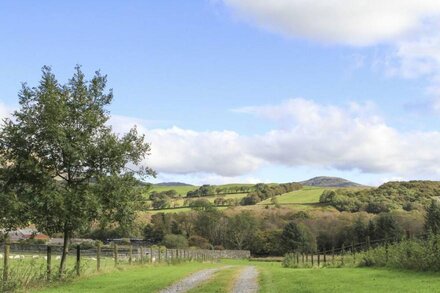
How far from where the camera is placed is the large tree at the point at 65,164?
82.7 feet

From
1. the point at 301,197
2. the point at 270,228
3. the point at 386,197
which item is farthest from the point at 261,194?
the point at 270,228

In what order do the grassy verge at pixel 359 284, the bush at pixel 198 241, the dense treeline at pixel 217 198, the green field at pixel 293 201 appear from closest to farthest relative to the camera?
1. the grassy verge at pixel 359 284
2. the bush at pixel 198 241
3. the green field at pixel 293 201
4. the dense treeline at pixel 217 198

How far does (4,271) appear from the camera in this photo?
21.6 m

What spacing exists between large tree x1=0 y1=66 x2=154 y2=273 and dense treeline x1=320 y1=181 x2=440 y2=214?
4736 inches

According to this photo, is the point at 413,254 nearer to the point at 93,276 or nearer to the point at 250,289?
the point at 250,289

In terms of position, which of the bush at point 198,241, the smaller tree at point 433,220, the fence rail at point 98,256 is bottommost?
the bush at point 198,241

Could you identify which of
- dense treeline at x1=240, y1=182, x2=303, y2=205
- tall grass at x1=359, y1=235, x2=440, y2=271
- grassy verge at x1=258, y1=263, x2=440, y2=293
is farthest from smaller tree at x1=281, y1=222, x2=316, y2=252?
grassy verge at x1=258, y1=263, x2=440, y2=293

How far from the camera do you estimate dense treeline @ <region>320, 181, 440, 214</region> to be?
142725 millimetres

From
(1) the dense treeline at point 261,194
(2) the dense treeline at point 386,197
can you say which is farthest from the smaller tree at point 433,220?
(1) the dense treeline at point 261,194

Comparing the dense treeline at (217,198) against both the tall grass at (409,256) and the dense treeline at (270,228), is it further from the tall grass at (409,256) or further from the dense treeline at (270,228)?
the tall grass at (409,256)

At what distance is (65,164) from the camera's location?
26.8m

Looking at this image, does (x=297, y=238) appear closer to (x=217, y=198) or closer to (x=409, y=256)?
(x=217, y=198)

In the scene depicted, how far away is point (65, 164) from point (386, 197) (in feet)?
456

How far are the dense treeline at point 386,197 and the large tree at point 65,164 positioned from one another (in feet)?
395
